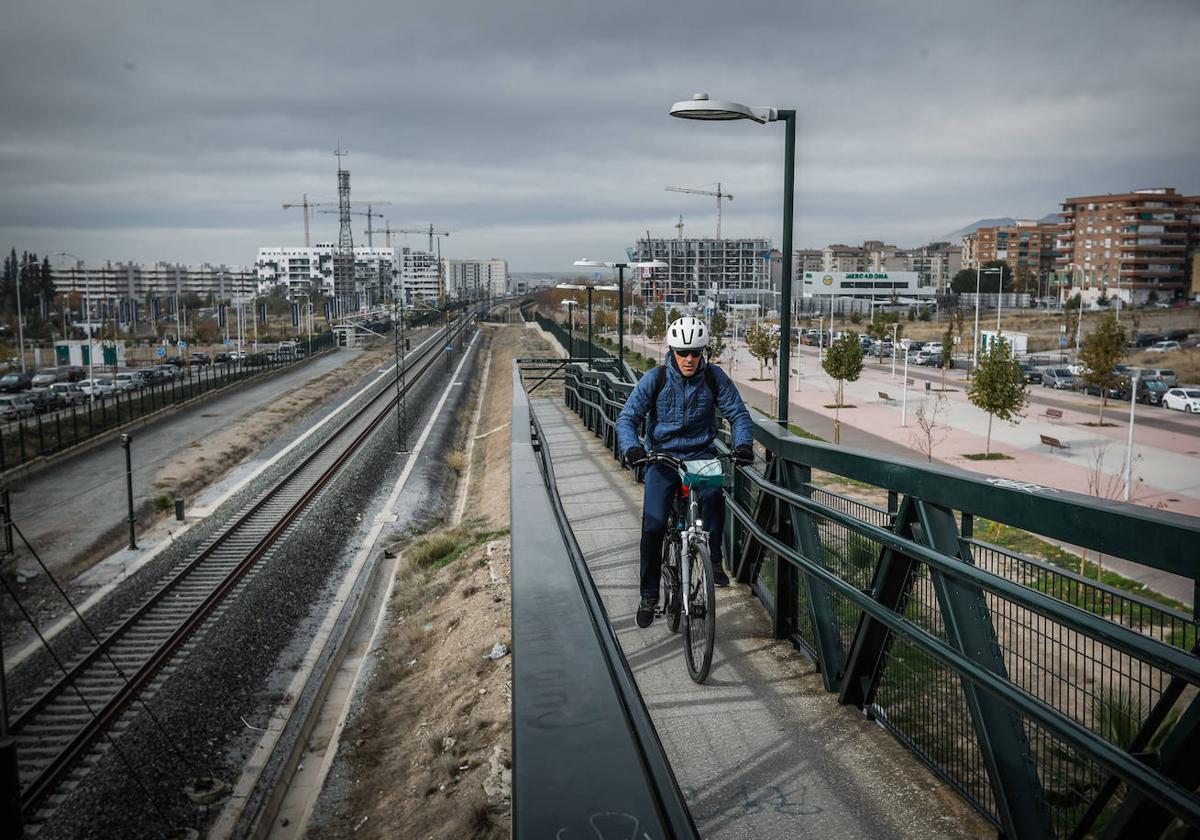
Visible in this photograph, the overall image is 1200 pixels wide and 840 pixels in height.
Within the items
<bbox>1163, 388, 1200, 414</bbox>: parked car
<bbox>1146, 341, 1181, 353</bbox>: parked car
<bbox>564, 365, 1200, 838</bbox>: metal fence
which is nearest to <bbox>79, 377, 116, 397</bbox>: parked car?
<bbox>564, 365, 1200, 838</bbox>: metal fence

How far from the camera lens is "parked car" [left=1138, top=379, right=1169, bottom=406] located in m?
48.0

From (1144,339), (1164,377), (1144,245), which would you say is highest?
(1144,245)

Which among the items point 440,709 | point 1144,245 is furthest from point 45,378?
point 1144,245

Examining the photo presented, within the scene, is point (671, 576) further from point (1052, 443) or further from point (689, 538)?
point (1052, 443)

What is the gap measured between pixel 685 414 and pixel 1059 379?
56082 mm

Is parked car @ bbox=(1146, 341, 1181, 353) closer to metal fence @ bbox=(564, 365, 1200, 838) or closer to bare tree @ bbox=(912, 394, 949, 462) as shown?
bare tree @ bbox=(912, 394, 949, 462)

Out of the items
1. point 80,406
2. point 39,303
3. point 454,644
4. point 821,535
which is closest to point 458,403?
point 80,406

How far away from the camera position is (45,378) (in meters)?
60.6

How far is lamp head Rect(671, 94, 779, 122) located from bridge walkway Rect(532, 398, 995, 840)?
4.47 metres

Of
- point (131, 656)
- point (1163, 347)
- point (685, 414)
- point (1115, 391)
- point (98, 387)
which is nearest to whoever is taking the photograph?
point (685, 414)

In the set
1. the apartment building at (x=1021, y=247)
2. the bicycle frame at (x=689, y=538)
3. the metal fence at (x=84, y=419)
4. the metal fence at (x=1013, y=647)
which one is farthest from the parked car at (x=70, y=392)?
the apartment building at (x=1021, y=247)

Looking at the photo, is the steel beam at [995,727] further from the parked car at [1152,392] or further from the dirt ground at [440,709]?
the parked car at [1152,392]

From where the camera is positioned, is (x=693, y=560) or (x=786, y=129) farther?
(x=786, y=129)

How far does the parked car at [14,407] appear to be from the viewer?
41.9 meters
